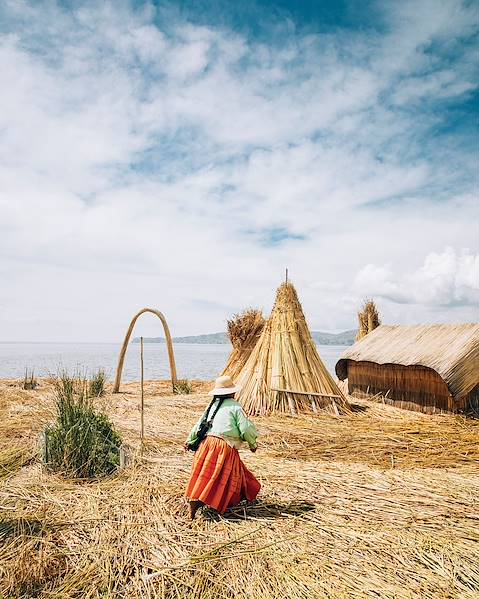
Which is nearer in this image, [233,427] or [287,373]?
[233,427]

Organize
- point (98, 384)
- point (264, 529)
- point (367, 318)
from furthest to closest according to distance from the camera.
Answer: point (367, 318)
point (98, 384)
point (264, 529)

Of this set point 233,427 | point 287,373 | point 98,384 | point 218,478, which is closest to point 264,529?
point 218,478

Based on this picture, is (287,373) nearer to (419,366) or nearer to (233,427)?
(419,366)

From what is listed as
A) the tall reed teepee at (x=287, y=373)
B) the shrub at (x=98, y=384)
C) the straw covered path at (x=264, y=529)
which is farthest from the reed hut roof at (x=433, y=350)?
the shrub at (x=98, y=384)

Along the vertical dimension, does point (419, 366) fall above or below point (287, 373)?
above

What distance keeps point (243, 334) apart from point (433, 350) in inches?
173

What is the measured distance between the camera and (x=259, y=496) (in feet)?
13.7

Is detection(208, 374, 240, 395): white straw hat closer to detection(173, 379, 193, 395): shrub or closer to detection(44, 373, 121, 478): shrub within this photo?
detection(44, 373, 121, 478): shrub

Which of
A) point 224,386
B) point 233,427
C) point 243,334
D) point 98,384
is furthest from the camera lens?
point 243,334

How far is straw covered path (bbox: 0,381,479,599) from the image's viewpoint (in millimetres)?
2734

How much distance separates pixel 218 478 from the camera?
3750mm

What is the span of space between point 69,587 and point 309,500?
205cm

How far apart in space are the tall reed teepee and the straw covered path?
8.05ft

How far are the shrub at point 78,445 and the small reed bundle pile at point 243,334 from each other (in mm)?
6651
